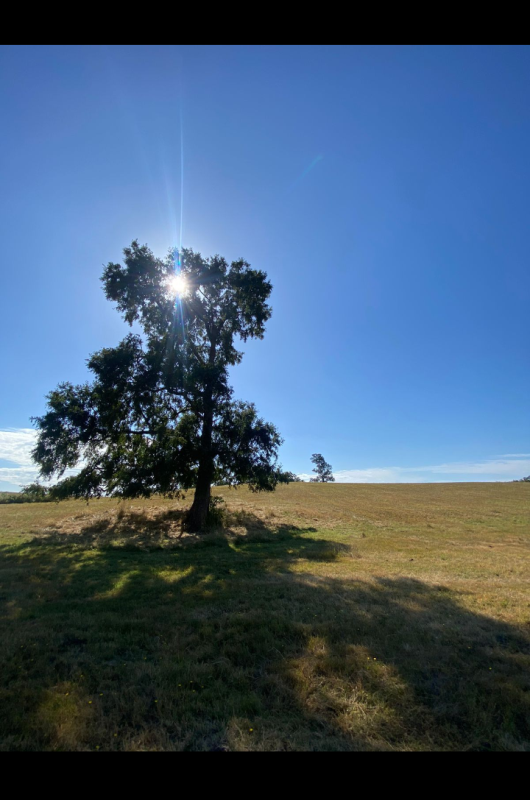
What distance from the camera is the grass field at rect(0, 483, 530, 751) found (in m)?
3.24

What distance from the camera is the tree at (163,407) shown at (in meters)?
19.0

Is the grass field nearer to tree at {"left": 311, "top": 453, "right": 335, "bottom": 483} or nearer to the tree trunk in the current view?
the tree trunk

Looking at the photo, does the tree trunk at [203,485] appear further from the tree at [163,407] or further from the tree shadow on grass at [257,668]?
the tree shadow on grass at [257,668]

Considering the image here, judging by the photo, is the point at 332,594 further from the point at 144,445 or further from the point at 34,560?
the point at 144,445

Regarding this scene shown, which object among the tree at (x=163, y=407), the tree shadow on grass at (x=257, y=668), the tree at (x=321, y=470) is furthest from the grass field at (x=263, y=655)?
the tree at (x=321, y=470)

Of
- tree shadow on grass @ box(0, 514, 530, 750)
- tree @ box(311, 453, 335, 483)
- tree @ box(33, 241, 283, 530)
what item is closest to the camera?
tree shadow on grass @ box(0, 514, 530, 750)

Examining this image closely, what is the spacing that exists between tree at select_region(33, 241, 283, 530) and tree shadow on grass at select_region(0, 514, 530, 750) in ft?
34.9

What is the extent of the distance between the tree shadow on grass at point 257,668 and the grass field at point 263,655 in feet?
0.07

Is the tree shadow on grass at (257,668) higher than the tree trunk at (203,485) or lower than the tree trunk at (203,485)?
lower

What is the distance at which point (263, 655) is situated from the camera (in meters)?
4.81

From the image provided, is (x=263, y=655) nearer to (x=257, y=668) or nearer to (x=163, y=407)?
(x=257, y=668)

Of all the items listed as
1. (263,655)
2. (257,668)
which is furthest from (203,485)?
(257,668)

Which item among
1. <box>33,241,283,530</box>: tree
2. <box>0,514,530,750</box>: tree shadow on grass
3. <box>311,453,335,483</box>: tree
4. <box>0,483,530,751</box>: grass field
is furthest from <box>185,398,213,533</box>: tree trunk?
<box>311,453,335,483</box>: tree

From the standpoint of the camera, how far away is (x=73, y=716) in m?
3.38
